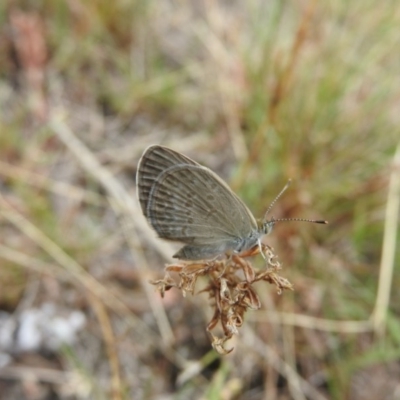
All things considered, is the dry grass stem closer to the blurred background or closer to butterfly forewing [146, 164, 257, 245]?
the blurred background

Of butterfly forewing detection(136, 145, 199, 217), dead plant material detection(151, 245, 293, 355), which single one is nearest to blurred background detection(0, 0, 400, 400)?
dead plant material detection(151, 245, 293, 355)

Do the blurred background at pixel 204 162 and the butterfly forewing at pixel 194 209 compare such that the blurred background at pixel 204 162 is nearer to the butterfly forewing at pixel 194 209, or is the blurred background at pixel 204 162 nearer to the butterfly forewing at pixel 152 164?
the butterfly forewing at pixel 194 209

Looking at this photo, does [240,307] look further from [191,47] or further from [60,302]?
[191,47]

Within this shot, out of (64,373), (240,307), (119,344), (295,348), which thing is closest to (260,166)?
(295,348)

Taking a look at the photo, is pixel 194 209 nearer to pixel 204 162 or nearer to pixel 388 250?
pixel 388 250

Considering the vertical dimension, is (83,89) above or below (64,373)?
above

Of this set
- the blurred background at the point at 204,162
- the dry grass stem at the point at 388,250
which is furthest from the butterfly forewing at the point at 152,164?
the dry grass stem at the point at 388,250

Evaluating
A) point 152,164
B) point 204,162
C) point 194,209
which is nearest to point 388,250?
point 204,162
